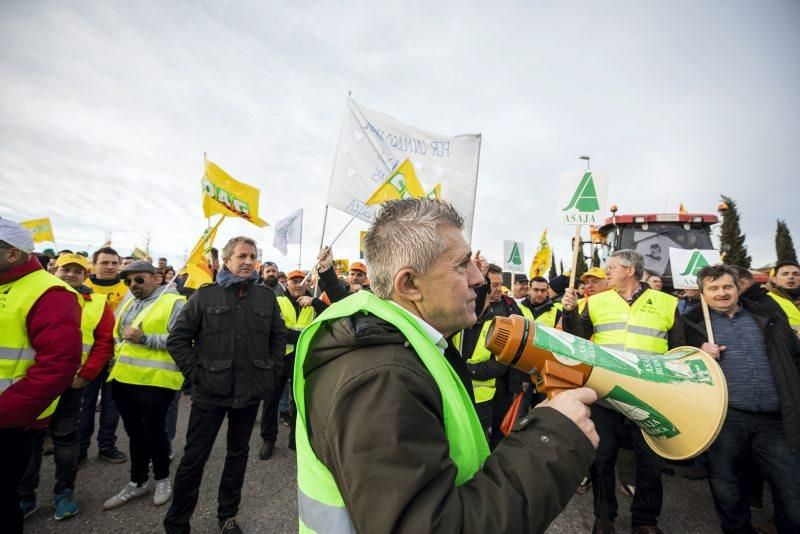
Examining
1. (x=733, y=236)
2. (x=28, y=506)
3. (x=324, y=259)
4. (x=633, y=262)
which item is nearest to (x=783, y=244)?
(x=733, y=236)

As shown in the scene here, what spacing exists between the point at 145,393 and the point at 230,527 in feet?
4.55

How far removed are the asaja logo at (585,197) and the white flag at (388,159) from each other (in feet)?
5.64

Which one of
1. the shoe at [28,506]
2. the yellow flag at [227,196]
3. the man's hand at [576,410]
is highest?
the yellow flag at [227,196]

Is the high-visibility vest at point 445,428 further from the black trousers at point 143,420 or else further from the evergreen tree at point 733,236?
the evergreen tree at point 733,236

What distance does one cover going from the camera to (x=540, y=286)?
521cm

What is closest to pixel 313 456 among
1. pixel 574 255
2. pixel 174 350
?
pixel 174 350

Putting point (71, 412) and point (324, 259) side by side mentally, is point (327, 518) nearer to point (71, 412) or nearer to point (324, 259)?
point (324, 259)

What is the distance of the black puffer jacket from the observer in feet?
9.46

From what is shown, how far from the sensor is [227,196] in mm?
4520

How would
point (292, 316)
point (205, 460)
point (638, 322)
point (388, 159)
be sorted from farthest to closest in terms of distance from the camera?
point (292, 316) < point (388, 159) < point (638, 322) < point (205, 460)

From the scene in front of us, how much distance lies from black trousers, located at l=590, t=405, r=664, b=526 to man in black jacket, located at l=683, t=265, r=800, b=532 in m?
0.40

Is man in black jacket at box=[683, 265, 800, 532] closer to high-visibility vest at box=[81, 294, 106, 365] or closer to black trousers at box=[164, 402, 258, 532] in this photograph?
black trousers at box=[164, 402, 258, 532]

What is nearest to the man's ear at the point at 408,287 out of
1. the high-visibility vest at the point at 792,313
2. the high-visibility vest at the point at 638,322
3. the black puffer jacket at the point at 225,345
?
the black puffer jacket at the point at 225,345

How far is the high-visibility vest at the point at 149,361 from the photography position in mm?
3248
